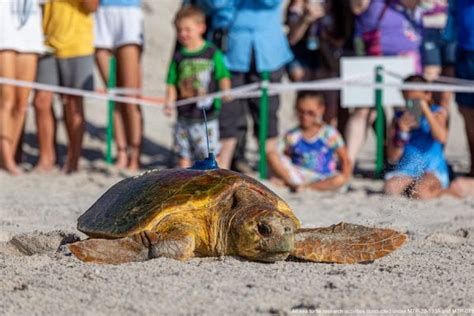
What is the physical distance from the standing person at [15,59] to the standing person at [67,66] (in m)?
0.15

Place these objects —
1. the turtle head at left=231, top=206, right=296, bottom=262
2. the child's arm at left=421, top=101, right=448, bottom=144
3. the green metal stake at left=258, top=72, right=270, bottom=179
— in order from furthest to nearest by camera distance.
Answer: the green metal stake at left=258, top=72, right=270, bottom=179 < the child's arm at left=421, top=101, right=448, bottom=144 < the turtle head at left=231, top=206, right=296, bottom=262

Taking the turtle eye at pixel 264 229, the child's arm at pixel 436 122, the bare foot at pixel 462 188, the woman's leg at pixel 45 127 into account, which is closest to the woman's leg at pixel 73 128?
the woman's leg at pixel 45 127

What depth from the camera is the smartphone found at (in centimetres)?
776

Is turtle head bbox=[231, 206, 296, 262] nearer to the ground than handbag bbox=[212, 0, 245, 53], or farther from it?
nearer to the ground

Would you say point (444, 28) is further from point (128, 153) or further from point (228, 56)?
point (128, 153)

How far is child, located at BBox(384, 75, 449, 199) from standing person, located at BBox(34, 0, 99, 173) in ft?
8.13

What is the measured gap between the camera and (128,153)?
354 inches

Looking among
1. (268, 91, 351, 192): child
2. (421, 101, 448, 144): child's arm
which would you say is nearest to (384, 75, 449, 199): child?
(421, 101, 448, 144): child's arm

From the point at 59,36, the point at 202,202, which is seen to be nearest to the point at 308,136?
the point at 59,36

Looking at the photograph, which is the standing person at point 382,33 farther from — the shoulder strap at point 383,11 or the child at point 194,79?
the child at point 194,79

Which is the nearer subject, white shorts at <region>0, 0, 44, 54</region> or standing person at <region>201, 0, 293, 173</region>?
white shorts at <region>0, 0, 44, 54</region>

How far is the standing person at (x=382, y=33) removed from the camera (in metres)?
8.46

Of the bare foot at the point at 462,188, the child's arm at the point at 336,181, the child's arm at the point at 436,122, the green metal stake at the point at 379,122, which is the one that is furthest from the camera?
the green metal stake at the point at 379,122

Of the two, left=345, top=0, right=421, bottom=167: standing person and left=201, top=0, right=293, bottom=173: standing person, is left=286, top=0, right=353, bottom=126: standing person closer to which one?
left=345, top=0, right=421, bottom=167: standing person
